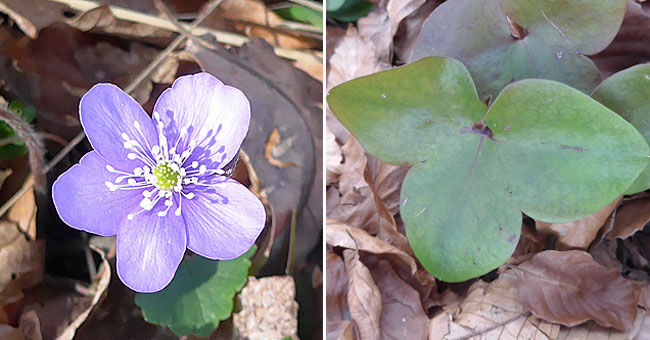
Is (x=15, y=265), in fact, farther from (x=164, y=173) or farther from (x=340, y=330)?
(x=340, y=330)

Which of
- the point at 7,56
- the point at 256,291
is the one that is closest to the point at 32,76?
the point at 7,56

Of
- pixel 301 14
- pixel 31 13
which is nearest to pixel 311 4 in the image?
pixel 301 14

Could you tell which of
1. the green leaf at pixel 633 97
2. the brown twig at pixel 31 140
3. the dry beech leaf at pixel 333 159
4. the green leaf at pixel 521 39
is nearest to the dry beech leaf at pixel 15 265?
the brown twig at pixel 31 140

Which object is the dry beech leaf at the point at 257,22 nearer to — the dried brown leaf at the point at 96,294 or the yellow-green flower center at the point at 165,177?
the yellow-green flower center at the point at 165,177

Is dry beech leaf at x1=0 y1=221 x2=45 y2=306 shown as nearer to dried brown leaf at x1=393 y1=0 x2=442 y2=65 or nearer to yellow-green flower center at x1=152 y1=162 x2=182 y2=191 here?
yellow-green flower center at x1=152 y1=162 x2=182 y2=191

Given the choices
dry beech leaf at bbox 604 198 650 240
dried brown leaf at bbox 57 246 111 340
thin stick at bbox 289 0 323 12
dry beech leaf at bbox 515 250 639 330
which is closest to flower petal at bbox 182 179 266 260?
dried brown leaf at bbox 57 246 111 340

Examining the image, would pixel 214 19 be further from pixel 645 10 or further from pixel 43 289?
pixel 645 10
